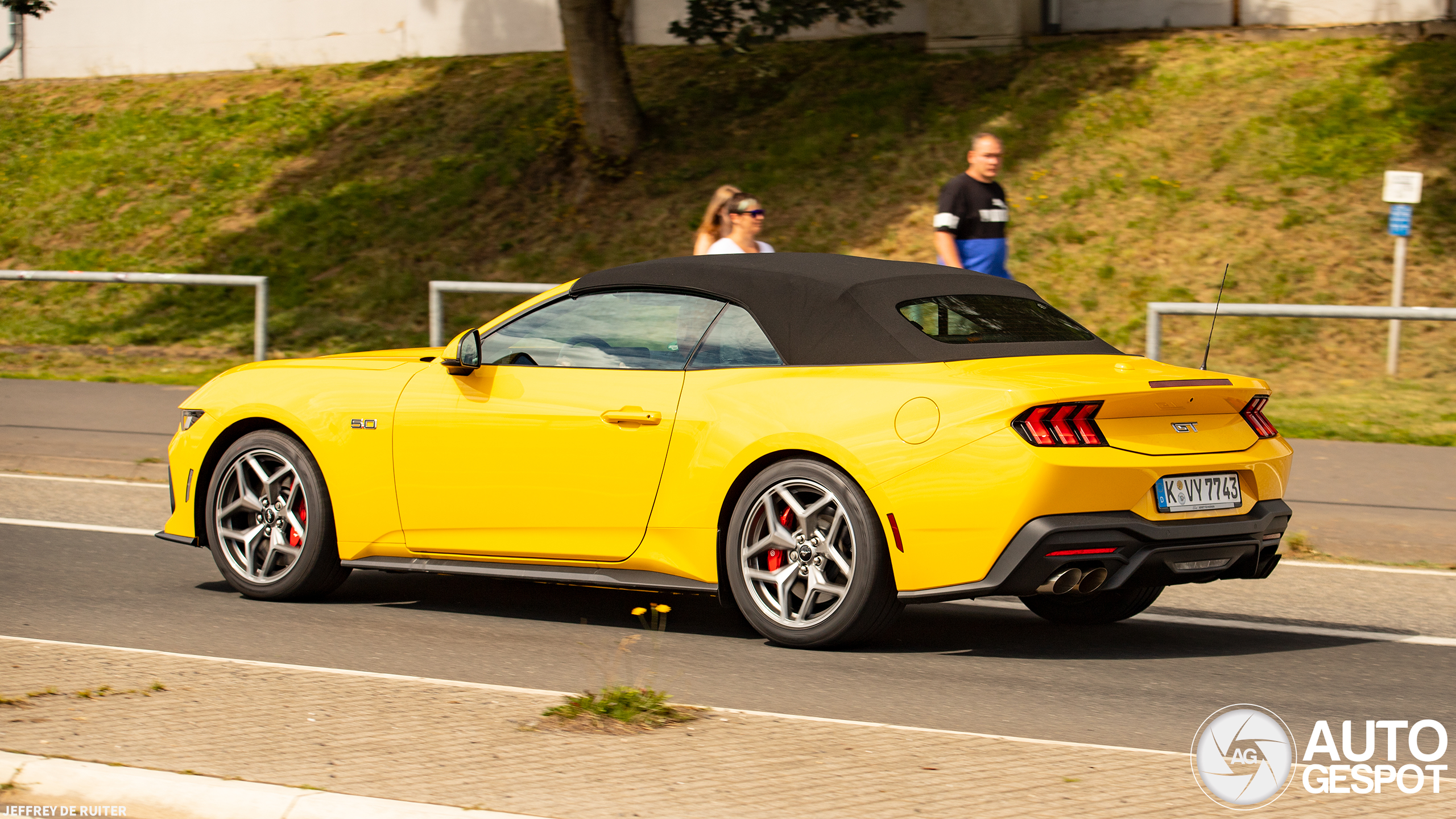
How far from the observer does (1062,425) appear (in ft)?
18.9

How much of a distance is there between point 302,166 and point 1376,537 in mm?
18444

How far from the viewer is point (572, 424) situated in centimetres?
659

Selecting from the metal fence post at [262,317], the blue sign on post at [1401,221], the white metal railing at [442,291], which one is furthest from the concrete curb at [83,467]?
the blue sign on post at [1401,221]

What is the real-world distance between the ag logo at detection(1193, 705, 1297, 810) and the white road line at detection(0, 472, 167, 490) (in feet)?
25.8

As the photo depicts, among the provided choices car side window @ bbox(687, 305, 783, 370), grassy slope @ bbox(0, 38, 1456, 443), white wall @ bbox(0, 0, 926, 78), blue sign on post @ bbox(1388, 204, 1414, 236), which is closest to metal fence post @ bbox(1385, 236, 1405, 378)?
blue sign on post @ bbox(1388, 204, 1414, 236)

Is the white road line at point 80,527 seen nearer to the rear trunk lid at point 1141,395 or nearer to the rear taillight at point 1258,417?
the rear trunk lid at point 1141,395

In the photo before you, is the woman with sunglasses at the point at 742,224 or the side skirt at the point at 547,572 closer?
the side skirt at the point at 547,572

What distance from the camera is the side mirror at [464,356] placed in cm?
687

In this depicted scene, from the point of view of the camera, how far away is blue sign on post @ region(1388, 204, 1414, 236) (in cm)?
1519

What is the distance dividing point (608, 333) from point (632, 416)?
19.4 inches

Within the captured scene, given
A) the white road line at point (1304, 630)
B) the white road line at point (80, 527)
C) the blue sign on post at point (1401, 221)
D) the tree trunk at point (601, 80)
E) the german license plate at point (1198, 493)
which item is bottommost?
the white road line at point (80, 527)

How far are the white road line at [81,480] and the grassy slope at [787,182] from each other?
7619mm

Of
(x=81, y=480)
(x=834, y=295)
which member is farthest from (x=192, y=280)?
(x=834, y=295)

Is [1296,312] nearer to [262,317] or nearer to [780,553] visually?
[780,553]
